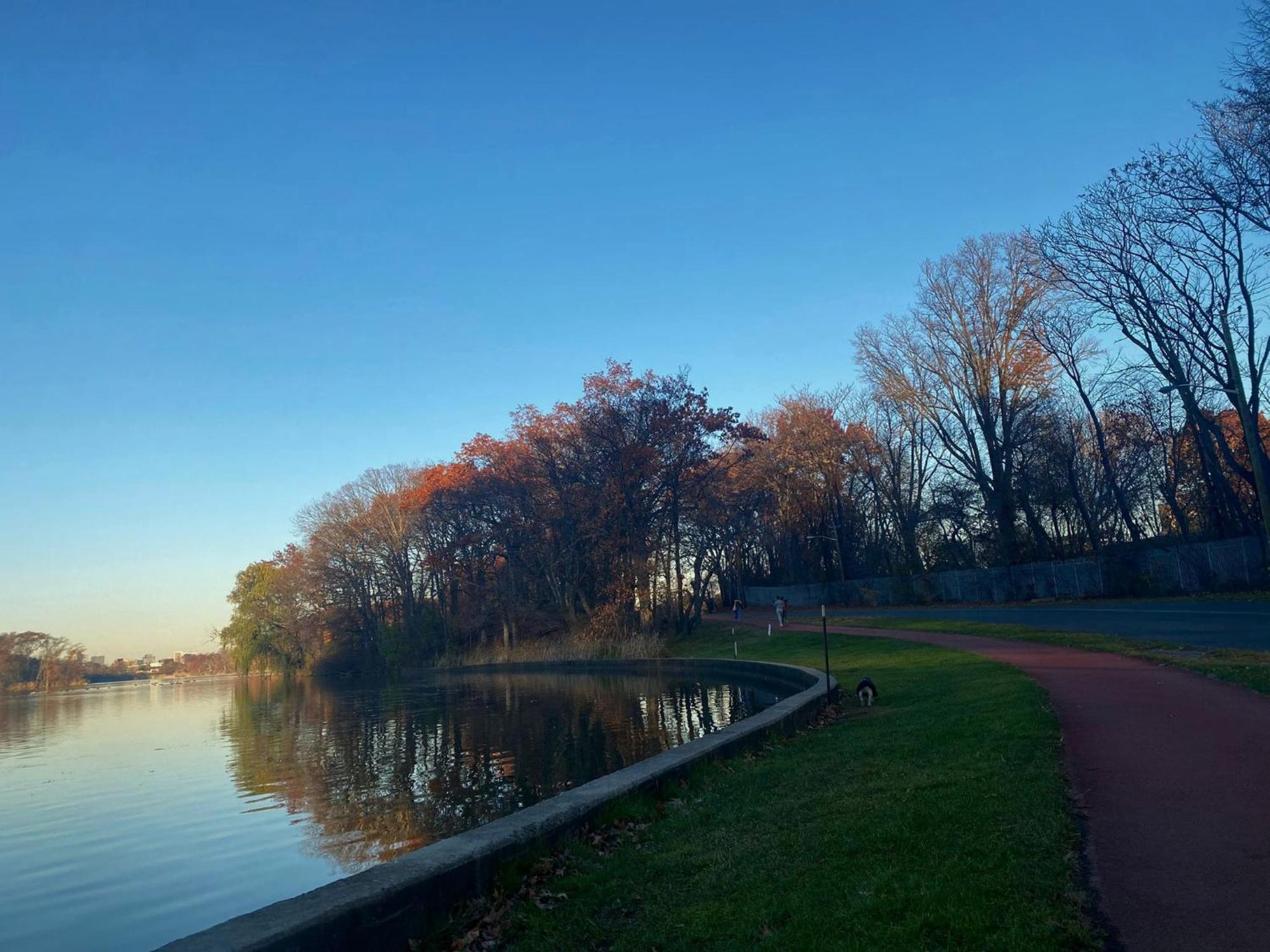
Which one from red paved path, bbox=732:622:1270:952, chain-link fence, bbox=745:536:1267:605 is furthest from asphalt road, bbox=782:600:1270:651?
red paved path, bbox=732:622:1270:952

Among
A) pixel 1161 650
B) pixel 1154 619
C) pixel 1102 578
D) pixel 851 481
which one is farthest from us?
pixel 851 481

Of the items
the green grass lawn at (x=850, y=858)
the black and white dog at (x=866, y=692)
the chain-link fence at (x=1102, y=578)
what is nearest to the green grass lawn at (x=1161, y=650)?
the green grass lawn at (x=850, y=858)

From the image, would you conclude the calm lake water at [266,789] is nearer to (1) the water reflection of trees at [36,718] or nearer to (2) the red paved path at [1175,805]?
(1) the water reflection of trees at [36,718]

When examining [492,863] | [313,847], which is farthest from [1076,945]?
[313,847]

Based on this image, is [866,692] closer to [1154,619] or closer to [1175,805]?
[1175,805]

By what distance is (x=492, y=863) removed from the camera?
6016mm

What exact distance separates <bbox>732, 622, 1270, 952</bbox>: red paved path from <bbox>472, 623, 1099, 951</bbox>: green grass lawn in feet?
0.83

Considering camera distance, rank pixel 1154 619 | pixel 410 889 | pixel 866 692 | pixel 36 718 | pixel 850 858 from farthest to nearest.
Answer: pixel 36 718 → pixel 1154 619 → pixel 866 692 → pixel 850 858 → pixel 410 889

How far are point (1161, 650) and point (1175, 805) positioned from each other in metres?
11.9

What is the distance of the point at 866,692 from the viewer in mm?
14516

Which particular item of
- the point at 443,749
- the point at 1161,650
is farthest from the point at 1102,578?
the point at 443,749

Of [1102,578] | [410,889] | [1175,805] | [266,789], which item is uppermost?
[1102,578]

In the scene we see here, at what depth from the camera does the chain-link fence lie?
31031 mm

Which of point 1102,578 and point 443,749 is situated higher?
point 1102,578
